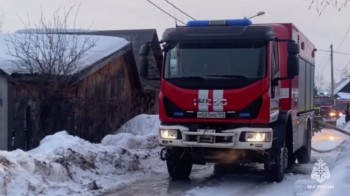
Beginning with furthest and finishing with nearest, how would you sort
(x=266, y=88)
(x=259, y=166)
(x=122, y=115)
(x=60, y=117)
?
(x=122, y=115), (x=60, y=117), (x=259, y=166), (x=266, y=88)

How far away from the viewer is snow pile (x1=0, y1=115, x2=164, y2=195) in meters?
10.6

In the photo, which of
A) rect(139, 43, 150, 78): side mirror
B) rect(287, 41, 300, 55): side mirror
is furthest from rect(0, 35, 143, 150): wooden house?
rect(287, 41, 300, 55): side mirror

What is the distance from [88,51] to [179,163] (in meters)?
10.3

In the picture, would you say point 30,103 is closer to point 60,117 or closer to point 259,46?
point 60,117

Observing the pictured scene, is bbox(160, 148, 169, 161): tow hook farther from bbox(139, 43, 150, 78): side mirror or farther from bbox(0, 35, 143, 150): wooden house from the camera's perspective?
bbox(0, 35, 143, 150): wooden house

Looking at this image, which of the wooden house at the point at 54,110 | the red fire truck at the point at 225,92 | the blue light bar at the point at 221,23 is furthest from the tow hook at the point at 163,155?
the wooden house at the point at 54,110

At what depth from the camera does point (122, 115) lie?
21.5m

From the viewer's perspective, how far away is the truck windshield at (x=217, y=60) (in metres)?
11.7

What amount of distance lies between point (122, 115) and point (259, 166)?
7.44 metres

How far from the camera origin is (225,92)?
11.6 meters

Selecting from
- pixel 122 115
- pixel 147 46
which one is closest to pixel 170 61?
pixel 147 46

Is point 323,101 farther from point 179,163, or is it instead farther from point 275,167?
point 275,167

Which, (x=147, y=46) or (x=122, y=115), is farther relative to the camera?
(x=122, y=115)

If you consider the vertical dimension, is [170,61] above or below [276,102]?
above
